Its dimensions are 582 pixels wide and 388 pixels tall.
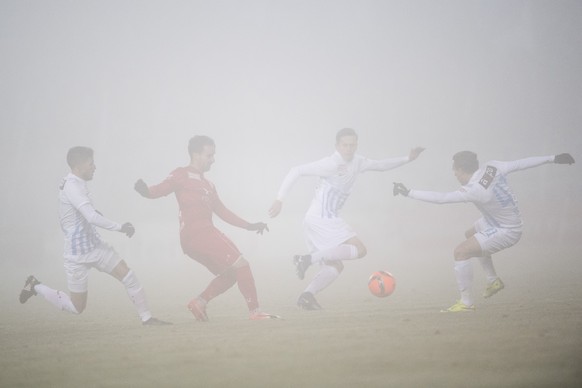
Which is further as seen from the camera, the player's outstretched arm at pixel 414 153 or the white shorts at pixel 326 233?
the player's outstretched arm at pixel 414 153

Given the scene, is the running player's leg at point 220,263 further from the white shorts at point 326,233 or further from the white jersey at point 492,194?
the white jersey at point 492,194

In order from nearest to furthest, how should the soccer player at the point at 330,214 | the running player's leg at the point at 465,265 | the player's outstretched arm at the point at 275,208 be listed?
the running player's leg at the point at 465,265 → the player's outstretched arm at the point at 275,208 → the soccer player at the point at 330,214

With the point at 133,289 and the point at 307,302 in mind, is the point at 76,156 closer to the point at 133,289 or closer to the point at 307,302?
the point at 133,289

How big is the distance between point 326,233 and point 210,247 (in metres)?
2.20

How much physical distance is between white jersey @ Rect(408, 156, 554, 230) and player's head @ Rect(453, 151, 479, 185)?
175 mm

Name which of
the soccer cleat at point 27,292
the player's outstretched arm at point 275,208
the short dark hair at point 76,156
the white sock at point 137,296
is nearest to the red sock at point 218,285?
the white sock at point 137,296

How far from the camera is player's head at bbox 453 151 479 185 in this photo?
8758mm

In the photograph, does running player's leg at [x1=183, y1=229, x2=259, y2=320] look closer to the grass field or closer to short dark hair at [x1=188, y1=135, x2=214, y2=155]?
the grass field

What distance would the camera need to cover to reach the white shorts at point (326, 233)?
31.7 feet

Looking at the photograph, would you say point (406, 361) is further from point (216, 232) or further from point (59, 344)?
point (216, 232)

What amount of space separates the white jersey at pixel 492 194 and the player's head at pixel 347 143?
5.21ft

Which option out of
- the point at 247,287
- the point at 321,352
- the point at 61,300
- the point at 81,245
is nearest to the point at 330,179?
the point at 247,287

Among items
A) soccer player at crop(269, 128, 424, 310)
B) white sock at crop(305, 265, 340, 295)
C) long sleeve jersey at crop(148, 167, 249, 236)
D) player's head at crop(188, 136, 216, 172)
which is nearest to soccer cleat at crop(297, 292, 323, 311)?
soccer player at crop(269, 128, 424, 310)

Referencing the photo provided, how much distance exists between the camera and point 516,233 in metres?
8.75
